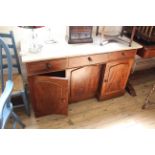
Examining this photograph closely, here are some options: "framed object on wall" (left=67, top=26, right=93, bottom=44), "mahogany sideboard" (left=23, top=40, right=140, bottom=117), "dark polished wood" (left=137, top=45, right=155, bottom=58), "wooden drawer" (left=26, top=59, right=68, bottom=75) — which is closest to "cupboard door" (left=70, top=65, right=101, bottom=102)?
"mahogany sideboard" (left=23, top=40, right=140, bottom=117)

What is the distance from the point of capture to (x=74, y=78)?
1581 millimetres

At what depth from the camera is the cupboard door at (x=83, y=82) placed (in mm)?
1568

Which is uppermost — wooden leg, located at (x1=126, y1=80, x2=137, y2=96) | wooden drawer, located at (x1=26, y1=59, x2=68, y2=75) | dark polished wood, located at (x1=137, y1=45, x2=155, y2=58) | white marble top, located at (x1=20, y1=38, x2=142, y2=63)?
white marble top, located at (x1=20, y1=38, x2=142, y2=63)

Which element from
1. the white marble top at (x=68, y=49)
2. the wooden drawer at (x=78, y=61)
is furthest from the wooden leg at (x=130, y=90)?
the wooden drawer at (x=78, y=61)

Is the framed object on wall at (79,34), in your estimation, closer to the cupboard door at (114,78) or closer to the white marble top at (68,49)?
the white marble top at (68,49)

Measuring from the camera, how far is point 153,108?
6.27 feet

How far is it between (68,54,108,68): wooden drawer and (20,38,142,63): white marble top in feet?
0.17

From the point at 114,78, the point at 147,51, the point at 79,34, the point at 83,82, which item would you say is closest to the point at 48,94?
the point at 83,82

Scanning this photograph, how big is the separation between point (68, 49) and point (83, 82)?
0.42 metres

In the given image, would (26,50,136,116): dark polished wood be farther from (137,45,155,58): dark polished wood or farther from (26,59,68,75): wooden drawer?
(137,45,155,58): dark polished wood

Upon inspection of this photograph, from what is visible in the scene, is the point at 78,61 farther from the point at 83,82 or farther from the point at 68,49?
the point at 83,82

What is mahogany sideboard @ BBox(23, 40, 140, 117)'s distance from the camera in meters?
1.35
